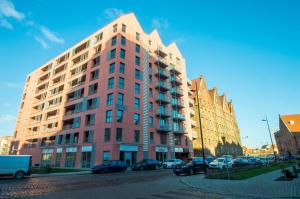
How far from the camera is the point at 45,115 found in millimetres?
46906

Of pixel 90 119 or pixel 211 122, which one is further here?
pixel 211 122

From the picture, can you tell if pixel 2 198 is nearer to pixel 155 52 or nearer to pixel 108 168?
pixel 108 168

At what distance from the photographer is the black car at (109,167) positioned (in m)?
23.6

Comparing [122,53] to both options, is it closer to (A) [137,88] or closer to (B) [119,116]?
(A) [137,88]

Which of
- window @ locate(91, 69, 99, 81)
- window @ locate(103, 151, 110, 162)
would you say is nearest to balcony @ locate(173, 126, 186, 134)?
window @ locate(103, 151, 110, 162)

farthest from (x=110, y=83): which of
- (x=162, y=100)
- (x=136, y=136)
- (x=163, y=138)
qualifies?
(x=163, y=138)

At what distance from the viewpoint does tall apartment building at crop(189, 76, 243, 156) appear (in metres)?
53.5

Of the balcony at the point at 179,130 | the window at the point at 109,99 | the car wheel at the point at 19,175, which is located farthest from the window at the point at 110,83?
the car wheel at the point at 19,175

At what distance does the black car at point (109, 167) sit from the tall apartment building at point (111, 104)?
15.5 ft

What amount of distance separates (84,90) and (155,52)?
1885 centimetres

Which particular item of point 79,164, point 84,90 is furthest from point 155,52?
point 79,164

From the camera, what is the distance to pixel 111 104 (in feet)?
108

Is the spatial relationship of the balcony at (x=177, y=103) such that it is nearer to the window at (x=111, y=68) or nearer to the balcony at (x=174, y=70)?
the balcony at (x=174, y=70)

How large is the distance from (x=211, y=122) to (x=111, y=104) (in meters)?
40.4
